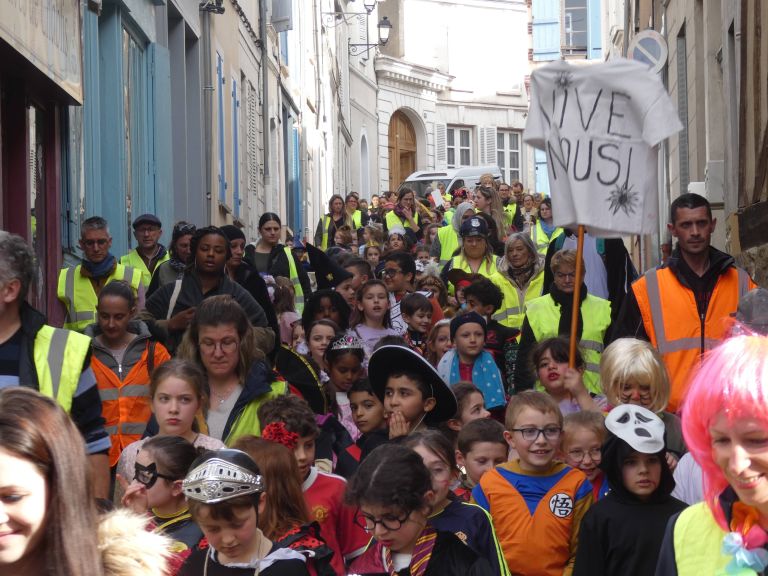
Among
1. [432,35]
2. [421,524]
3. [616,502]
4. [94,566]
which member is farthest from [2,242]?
[432,35]

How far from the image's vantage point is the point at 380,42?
162 ft

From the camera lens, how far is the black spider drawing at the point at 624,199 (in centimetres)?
913

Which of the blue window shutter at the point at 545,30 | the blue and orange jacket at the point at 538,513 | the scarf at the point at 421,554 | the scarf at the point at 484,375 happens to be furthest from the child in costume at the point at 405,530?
the blue window shutter at the point at 545,30

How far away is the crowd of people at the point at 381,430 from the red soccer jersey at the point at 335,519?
0.03 ft

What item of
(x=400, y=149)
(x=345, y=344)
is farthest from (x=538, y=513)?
(x=400, y=149)

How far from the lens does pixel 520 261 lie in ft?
41.3

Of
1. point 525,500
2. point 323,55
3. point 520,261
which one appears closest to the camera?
point 525,500

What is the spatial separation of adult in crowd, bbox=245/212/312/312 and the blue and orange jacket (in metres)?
8.37

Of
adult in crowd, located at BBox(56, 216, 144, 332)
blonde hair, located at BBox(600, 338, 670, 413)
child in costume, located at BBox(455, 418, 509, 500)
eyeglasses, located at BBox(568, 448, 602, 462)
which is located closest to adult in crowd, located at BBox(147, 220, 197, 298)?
adult in crowd, located at BBox(56, 216, 144, 332)

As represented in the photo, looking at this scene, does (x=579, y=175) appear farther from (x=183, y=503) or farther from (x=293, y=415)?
(x=183, y=503)

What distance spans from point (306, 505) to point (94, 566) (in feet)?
9.97

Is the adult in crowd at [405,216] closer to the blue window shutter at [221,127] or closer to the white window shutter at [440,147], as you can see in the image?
the blue window shutter at [221,127]

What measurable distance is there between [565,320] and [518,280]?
105 inches

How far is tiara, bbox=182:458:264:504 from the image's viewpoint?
5.17m
